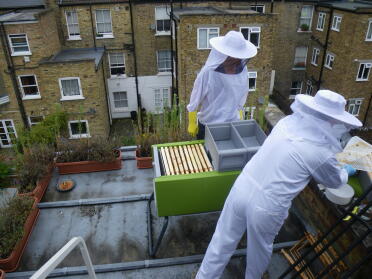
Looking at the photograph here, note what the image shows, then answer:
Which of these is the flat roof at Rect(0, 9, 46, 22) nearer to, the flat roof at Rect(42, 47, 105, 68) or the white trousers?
the flat roof at Rect(42, 47, 105, 68)

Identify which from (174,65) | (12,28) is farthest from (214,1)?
(12,28)

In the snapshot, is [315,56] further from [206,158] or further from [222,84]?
[206,158]

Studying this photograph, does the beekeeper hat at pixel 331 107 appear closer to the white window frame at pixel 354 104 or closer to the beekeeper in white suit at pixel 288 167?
the beekeeper in white suit at pixel 288 167

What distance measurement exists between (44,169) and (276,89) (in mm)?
16735

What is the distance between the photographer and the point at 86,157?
17.0 ft

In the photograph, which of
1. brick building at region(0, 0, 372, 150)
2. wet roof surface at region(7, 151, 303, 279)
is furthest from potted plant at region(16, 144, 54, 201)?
brick building at region(0, 0, 372, 150)

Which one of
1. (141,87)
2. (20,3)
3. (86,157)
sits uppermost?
(20,3)

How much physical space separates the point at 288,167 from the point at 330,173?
1.14 feet

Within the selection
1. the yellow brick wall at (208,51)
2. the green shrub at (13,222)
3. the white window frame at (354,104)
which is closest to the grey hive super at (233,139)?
the green shrub at (13,222)

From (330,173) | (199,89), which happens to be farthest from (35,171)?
(330,173)

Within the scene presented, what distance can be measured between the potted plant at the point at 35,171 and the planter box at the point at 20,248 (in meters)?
0.38

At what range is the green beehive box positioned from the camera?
3.13 m

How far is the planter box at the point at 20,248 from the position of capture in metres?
3.42

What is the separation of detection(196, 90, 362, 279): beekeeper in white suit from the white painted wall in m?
15.2
